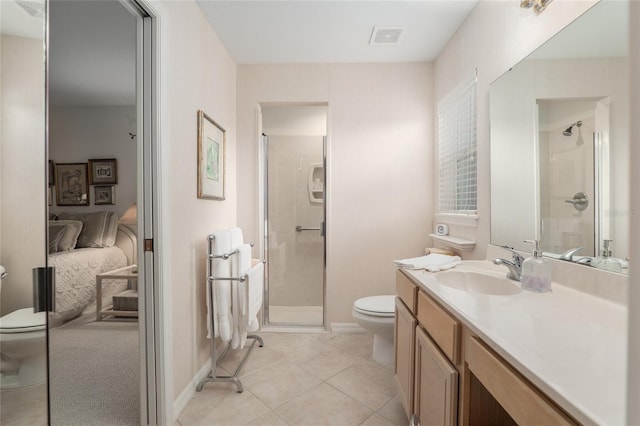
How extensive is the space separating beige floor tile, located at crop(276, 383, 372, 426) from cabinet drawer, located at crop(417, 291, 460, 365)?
75 cm

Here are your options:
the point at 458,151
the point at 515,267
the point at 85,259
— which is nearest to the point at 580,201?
the point at 515,267

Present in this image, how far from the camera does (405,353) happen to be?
1.55 m

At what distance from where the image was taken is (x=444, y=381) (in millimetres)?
1062

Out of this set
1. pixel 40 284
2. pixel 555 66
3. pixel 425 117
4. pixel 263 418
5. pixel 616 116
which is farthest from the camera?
pixel 425 117

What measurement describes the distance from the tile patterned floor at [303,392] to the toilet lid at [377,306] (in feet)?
1.34

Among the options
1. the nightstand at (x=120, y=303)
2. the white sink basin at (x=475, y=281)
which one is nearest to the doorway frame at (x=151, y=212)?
the white sink basin at (x=475, y=281)

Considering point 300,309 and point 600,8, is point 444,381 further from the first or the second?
point 300,309

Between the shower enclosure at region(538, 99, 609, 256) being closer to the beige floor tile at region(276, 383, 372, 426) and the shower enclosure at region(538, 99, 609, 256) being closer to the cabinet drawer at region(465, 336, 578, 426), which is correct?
the cabinet drawer at region(465, 336, 578, 426)

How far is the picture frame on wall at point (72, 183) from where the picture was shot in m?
3.78

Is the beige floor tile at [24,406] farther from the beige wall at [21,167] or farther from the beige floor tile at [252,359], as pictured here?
the beige floor tile at [252,359]

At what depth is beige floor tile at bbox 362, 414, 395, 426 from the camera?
1.60m

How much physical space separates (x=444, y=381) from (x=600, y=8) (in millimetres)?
1448

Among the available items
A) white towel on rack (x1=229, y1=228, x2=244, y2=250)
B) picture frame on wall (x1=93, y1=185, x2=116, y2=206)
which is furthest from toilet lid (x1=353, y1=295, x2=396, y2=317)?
picture frame on wall (x1=93, y1=185, x2=116, y2=206)

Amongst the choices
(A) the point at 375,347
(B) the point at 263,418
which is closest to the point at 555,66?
(A) the point at 375,347
